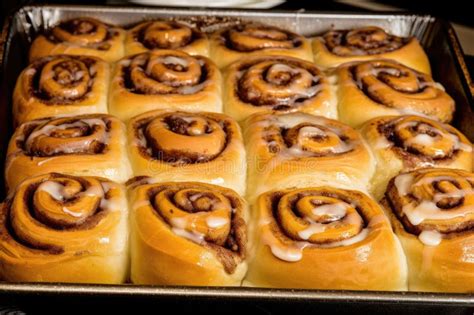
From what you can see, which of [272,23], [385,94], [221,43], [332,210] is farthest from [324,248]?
[272,23]

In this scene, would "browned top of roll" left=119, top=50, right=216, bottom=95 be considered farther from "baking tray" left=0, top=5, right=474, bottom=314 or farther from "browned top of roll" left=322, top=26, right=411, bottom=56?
"browned top of roll" left=322, top=26, right=411, bottom=56

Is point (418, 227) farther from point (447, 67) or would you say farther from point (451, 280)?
point (447, 67)

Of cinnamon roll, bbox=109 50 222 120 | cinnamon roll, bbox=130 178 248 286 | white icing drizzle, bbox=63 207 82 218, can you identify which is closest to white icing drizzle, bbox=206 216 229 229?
cinnamon roll, bbox=130 178 248 286

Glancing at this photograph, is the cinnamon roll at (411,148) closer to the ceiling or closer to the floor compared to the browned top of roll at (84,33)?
closer to the floor

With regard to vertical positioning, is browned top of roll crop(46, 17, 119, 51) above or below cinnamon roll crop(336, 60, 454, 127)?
above

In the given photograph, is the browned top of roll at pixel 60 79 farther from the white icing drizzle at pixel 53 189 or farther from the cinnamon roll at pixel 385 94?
the cinnamon roll at pixel 385 94

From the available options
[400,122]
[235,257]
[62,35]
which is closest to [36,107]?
[62,35]

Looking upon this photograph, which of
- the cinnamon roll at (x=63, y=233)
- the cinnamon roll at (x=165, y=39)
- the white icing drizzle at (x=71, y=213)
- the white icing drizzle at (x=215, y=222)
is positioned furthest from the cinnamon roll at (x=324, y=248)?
the cinnamon roll at (x=165, y=39)
